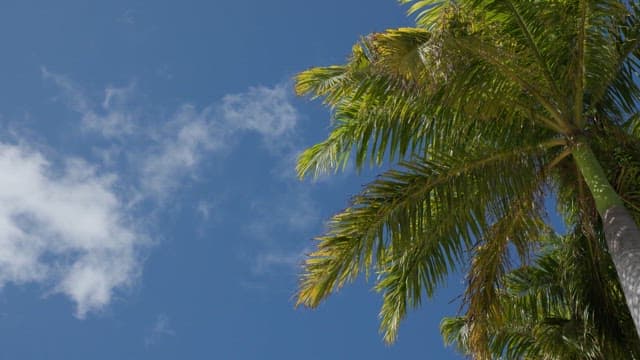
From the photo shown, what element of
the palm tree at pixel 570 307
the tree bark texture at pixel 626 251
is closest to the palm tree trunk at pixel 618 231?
the tree bark texture at pixel 626 251

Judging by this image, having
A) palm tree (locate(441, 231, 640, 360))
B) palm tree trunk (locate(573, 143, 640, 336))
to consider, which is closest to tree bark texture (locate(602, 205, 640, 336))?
palm tree trunk (locate(573, 143, 640, 336))

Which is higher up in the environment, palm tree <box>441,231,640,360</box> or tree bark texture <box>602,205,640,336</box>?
palm tree <box>441,231,640,360</box>

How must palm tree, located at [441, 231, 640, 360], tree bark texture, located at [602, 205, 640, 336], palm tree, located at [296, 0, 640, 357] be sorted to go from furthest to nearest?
1. palm tree, located at [441, 231, 640, 360]
2. palm tree, located at [296, 0, 640, 357]
3. tree bark texture, located at [602, 205, 640, 336]

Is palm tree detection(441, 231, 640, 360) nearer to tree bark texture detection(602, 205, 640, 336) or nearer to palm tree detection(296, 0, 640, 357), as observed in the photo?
palm tree detection(296, 0, 640, 357)

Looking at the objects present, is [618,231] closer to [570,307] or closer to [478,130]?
[478,130]

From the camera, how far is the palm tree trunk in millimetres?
6965

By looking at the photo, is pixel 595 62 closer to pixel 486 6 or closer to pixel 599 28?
pixel 599 28

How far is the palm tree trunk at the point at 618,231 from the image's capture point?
6965 mm

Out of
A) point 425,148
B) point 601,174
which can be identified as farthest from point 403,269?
point 601,174

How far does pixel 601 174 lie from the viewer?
8141 millimetres

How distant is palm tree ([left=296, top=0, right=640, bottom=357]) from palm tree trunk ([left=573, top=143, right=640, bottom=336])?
27 millimetres

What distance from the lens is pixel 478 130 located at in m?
9.54

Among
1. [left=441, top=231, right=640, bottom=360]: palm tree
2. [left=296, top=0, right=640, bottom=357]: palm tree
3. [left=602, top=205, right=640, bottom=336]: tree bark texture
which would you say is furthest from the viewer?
[left=441, top=231, right=640, bottom=360]: palm tree

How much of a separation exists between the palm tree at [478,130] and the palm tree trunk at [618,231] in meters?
0.03
